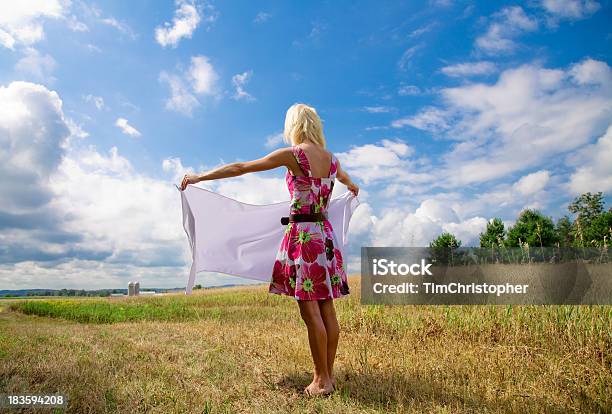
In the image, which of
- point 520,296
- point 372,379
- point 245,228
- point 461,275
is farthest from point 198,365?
point 461,275

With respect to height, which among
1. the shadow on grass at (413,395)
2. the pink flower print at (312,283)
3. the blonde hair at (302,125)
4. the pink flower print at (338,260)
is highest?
the blonde hair at (302,125)

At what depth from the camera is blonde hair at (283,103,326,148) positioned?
4262 mm

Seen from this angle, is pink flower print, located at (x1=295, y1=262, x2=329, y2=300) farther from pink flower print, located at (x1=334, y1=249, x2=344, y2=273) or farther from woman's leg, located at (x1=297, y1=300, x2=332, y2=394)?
pink flower print, located at (x1=334, y1=249, x2=344, y2=273)

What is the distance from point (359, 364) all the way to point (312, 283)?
1.58 m

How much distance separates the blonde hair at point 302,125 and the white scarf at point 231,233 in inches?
50.4

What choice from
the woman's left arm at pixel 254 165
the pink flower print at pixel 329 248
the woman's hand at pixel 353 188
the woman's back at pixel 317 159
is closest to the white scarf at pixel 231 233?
the woman's hand at pixel 353 188

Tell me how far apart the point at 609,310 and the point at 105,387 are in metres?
6.50

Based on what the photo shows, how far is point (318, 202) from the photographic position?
170 inches

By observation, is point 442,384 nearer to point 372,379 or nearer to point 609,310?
point 372,379

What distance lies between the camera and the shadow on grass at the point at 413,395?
385 centimetres

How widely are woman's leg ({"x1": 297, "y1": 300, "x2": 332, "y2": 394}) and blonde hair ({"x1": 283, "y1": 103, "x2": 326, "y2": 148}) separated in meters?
1.44

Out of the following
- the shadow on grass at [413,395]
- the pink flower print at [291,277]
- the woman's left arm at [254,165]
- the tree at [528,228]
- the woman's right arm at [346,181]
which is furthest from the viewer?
the tree at [528,228]

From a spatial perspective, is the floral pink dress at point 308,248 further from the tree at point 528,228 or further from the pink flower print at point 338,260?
the tree at point 528,228

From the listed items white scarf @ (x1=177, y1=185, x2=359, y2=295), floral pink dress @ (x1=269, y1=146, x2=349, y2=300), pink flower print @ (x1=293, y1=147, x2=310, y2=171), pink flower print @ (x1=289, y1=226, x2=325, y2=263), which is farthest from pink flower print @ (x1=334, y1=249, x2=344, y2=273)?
pink flower print @ (x1=293, y1=147, x2=310, y2=171)
